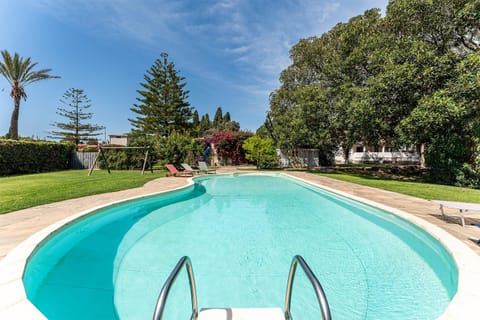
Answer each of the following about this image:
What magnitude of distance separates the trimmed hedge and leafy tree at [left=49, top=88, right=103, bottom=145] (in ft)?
50.0

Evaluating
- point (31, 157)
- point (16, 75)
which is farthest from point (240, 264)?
point (16, 75)

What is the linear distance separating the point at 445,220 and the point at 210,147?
17.8m

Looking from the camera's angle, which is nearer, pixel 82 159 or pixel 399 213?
pixel 399 213

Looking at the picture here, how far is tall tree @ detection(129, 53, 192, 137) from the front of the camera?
26.5 metres

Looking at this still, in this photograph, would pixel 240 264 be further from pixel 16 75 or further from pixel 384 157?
pixel 384 157

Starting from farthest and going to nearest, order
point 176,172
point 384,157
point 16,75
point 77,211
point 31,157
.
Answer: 1. point 384,157
2. point 16,75
3. point 31,157
4. point 176,172
5. point 77,211

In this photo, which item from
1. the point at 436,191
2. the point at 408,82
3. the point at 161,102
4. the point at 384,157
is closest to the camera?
the point at 436,191

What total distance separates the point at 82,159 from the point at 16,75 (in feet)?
31.9

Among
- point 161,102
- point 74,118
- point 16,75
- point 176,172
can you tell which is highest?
point 16,75

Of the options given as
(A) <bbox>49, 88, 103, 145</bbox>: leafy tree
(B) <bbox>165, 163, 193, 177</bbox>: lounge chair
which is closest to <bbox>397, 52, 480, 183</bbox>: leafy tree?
(B) <bbox>165, 163, 193, 177</bbox>: lounge chair

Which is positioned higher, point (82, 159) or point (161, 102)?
point (161, 102)

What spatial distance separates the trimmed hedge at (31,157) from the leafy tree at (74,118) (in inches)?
600

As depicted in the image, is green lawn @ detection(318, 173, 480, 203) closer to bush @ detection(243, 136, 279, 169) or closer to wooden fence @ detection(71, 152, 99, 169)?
bush @ detection(243, 136, 279, 169)

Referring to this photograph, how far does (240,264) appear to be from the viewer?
10.6ft
